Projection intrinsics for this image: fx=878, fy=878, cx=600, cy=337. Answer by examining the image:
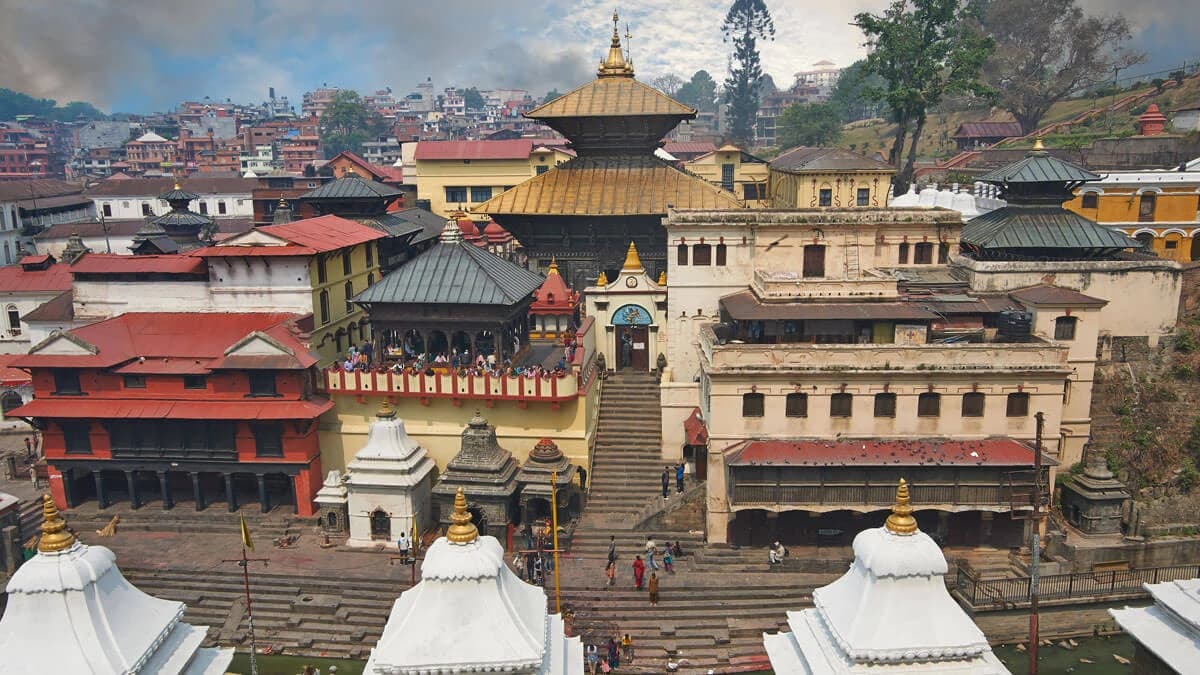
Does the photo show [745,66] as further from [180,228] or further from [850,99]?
[180,228]

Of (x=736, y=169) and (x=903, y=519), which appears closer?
(x=903, y=519)

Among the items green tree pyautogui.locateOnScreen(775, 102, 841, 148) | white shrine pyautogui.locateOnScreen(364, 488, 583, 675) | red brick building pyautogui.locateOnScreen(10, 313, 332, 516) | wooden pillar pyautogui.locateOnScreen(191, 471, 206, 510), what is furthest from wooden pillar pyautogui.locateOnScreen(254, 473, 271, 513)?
green tree pyautogui.locateOnScreen(775, 102, 841, 148)

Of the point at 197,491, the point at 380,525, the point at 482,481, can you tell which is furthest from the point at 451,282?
the point at 197,491

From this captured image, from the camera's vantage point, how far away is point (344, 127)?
140375mm

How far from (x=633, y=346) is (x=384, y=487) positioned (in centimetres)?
1175

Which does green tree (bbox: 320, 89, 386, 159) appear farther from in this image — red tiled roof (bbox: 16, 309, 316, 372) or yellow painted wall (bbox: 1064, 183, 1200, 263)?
yellow painted wall (bbox: 1064, 183, 1200, 263)

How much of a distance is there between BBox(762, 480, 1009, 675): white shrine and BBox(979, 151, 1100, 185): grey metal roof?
26.2 metres

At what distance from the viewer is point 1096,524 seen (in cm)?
2761

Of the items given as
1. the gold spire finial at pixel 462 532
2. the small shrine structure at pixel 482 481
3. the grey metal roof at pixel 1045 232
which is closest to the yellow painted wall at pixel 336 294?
the small shrine structure at pixel 482 481

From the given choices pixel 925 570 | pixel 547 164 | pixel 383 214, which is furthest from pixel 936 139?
pixel 925 570

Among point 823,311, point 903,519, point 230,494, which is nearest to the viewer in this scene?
point 903,519

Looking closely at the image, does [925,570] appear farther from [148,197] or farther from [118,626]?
[148,197]

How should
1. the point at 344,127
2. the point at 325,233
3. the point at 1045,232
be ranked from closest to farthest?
the point at 1045,232 < the point at 325,233 < the point at 344,127

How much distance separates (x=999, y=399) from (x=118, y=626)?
2431 cm
